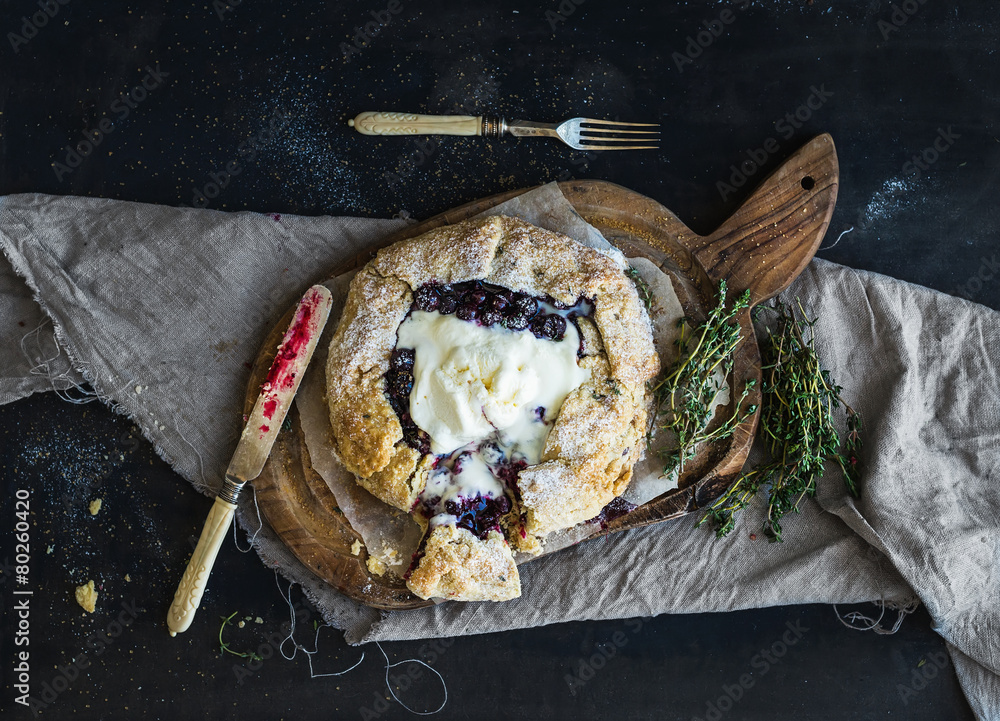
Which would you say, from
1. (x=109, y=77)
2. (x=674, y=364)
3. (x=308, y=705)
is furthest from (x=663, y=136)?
(x=308, y=705)

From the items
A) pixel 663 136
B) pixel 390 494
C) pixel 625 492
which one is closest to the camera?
pixel 390 494

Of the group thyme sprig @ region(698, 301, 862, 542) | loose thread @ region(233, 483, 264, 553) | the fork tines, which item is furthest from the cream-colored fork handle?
loose thread @ region(233, 483, 264, 553)

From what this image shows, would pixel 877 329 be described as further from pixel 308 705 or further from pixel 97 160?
pixel 97 160

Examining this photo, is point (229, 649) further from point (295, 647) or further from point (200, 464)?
point (200, 464)

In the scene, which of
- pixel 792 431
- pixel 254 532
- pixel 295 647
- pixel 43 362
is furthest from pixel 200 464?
pixel 792 431

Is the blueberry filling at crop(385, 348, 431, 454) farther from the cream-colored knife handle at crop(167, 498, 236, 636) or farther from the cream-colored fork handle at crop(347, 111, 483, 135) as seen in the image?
the cream-colored fork handle at crop(347, 111, 483, 135)

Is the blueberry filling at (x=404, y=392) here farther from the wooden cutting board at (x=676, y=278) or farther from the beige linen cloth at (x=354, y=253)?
the beige linen cloth at (x=354, y=253)
